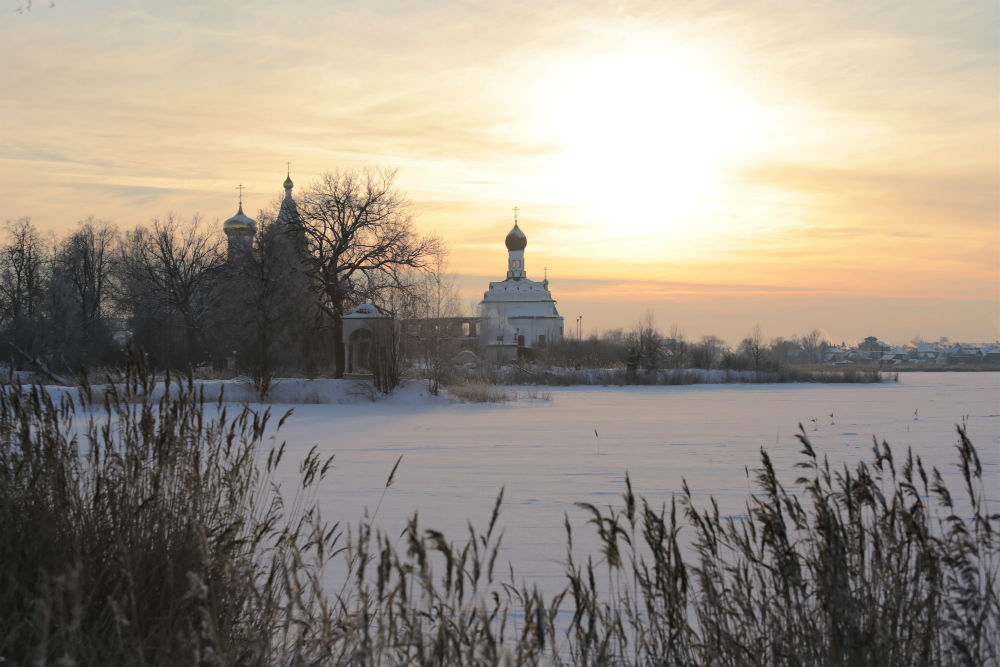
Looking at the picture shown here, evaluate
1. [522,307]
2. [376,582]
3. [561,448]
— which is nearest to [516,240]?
[522,307]

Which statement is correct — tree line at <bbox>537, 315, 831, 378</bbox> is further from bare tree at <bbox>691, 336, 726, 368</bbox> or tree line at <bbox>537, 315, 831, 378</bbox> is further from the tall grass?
the tall grass

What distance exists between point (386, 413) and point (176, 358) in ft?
89.7

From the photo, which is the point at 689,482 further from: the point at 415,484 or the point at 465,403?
the point at 465,403

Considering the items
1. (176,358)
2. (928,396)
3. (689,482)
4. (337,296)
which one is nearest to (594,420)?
(689,482)

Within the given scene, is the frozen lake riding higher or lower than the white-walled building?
lower

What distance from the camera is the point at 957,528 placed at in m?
3.23

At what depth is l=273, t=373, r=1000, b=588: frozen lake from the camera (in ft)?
24.4

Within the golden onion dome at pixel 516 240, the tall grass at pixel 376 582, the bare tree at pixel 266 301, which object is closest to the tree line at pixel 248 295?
the bare tree at pixel 266 301

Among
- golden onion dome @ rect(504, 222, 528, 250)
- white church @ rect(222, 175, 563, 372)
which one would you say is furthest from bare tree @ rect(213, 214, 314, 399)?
golden onion dome @ rect(504, 222, 528, 250)

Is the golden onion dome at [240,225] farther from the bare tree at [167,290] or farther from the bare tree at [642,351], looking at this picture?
the bare tree at [642,351]

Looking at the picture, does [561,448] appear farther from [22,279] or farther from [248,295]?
[22,279]

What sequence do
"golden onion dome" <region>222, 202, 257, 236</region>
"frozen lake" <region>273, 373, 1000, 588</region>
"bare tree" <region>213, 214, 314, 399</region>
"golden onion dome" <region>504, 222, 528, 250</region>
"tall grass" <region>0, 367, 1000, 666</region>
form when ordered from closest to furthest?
"tall grass" <region>0, 367, 1000, 666</region>, "frozen lake" <region>273, 373, 1000, 588</region>, "bare tree" <region>213, 214, 314, 399</region>, "golden onion dome" <region>222, 202, 257, 236</region>, "golden onion dome" <region>504, 222, 528, 250</region>

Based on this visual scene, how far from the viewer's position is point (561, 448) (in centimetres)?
1255

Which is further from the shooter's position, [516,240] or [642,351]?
[516,240]
